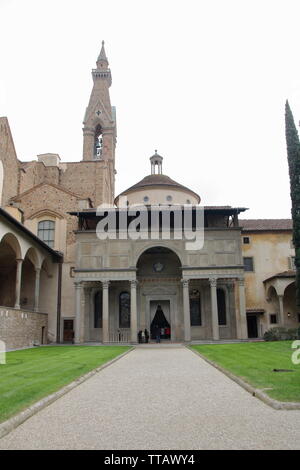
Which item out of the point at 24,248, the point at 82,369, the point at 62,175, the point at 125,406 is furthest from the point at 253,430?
the point at 62,175

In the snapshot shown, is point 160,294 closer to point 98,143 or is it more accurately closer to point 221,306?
point 221,306

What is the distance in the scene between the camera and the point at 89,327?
104 feet

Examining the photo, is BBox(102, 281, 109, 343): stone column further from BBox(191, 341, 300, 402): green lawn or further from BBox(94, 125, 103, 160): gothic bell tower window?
BBox(94, 125, 103, 160): gothic bell tower window

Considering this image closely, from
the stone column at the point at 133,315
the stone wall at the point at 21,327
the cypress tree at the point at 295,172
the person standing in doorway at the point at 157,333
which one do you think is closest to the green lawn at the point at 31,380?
Result: the cypress tree at the point at 295,172

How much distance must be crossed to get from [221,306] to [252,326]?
418cm

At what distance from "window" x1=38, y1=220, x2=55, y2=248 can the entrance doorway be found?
9.78 metres

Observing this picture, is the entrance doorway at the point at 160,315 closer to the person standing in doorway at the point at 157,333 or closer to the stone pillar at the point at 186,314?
the person standing in doorway at the point at 157,333

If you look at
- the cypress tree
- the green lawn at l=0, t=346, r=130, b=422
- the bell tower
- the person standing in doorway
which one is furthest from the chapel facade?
the cypress tree

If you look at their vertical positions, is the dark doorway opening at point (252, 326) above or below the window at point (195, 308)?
below

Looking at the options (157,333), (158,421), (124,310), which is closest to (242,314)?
(157,333)

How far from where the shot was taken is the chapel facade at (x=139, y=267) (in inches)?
1158

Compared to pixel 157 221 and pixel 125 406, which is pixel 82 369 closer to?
pixel 125 406

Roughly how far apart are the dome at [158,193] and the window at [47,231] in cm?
661

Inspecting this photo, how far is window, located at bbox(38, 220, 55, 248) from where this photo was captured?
3459cm
